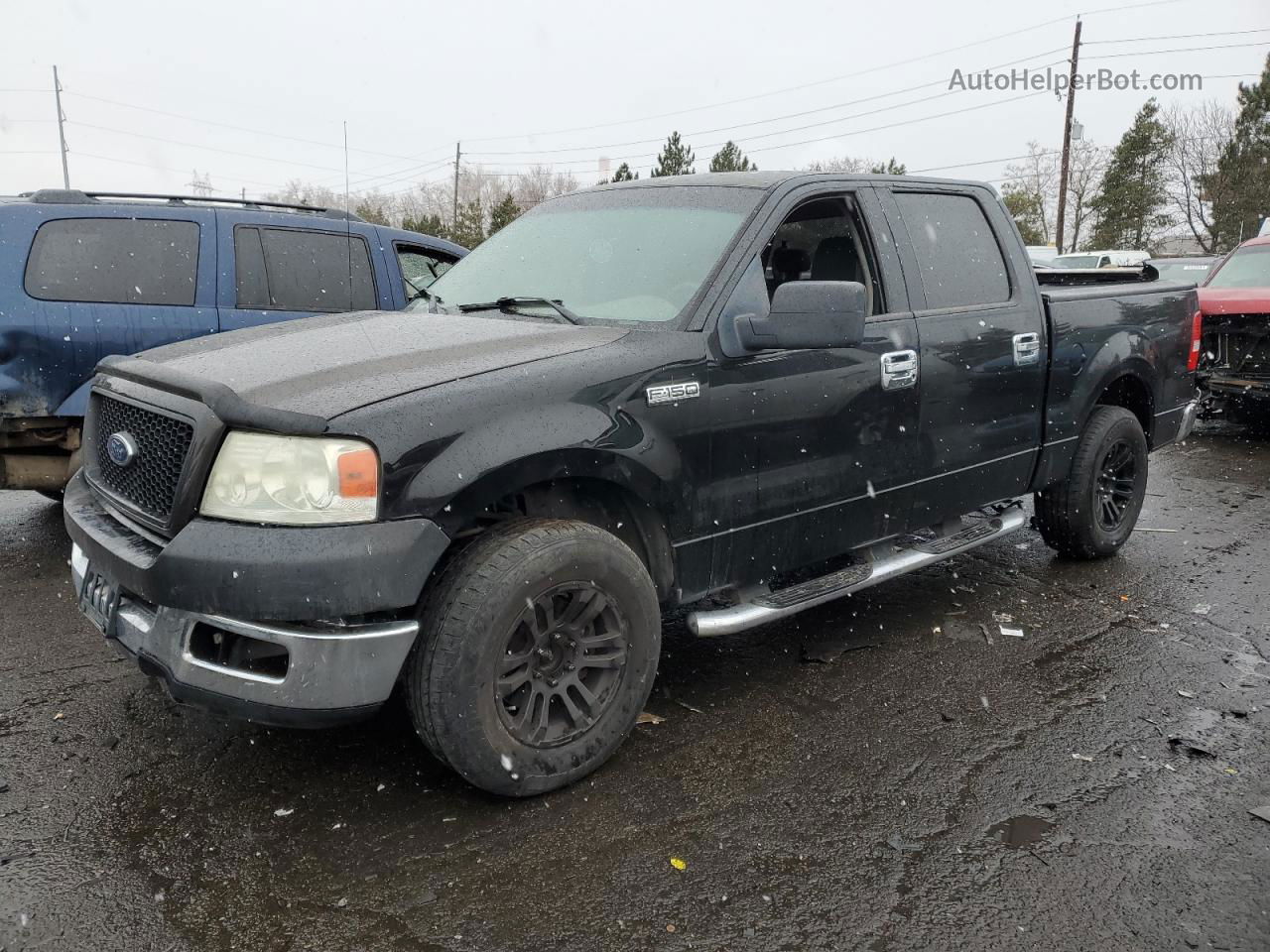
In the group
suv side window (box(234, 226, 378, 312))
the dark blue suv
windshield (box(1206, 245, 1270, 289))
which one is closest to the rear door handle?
the dark blue suv

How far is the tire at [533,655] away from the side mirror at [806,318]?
2.84ft

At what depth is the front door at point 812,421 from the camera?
10.6 ft

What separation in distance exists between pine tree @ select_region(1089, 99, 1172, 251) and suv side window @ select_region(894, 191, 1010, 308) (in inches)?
1945

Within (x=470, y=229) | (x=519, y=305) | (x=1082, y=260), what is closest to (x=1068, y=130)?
(x=1082, y=260)

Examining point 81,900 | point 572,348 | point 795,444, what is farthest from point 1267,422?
point 81,900

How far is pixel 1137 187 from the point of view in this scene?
46.5 meters

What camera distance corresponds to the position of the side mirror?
3.11 m

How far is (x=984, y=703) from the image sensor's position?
11.7ft

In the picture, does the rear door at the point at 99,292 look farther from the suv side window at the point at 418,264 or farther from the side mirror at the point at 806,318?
the side mirror at the point at 806,318

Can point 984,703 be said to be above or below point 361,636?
below

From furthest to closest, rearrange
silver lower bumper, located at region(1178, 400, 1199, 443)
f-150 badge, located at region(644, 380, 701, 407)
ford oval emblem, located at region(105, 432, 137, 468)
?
silver lower bumper, located at region(1178, 400, 1199, 443) < f-150 badge, located at region(644, 380, 701, 407) < ford oval emblem, located at region(105, 432, 137, 468)

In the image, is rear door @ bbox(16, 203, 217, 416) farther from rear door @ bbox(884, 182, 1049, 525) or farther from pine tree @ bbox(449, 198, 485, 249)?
pine tree @ bbox(449, 198, 485, 249)

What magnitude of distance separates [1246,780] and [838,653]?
1516 mm

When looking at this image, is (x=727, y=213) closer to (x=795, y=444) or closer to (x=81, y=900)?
(x=795, y=444)
